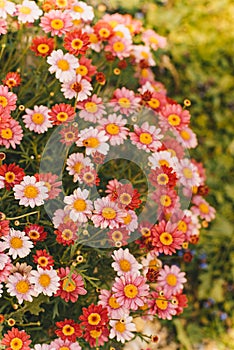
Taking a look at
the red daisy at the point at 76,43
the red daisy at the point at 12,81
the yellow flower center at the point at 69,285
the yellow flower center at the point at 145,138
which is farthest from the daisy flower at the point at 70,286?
the red daisy at the point at 76,43

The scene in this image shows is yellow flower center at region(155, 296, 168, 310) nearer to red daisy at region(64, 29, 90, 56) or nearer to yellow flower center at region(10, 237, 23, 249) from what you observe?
yellow flower center at region(10, 237, 23, 249)

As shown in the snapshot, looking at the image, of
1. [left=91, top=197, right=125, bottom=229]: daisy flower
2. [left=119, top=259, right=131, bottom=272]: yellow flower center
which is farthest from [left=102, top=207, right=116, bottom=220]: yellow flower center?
[left=119, top=259, right=131, bottom=272]: yellow flower center

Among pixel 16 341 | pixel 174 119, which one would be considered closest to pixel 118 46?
pixel 174 119

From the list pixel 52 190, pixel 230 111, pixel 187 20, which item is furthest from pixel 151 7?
pixel 52 190

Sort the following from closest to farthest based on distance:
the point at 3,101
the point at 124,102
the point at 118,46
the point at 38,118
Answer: the point at 3,101 < the point at 38,118 < the point at 124,102 < the point at 118,46

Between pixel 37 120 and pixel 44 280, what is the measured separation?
49 centimetres

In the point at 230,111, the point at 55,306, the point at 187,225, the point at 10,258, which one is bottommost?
the point at 55,306

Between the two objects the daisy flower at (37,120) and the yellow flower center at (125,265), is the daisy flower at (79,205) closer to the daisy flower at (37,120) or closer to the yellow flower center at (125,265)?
the yellow flower center at (125,265)

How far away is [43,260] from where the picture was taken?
146 centimetres

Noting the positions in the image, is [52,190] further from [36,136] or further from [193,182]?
[193,182]

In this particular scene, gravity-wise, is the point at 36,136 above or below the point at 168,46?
below

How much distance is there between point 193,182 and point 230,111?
3.54 ft

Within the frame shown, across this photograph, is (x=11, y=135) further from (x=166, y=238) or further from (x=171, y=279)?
(x=171, y=279)

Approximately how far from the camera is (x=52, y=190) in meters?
1.54
